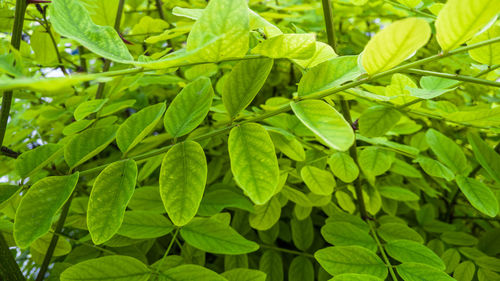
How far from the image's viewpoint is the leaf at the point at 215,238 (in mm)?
543

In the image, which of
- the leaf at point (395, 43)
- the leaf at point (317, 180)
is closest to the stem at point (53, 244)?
the leaf at point (317, 180)

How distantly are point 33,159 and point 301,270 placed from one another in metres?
0.51

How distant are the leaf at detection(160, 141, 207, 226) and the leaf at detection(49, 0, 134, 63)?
13 cm

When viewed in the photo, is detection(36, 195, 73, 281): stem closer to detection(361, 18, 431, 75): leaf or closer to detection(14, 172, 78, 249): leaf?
detection(14, 172, 78, 249): leaf

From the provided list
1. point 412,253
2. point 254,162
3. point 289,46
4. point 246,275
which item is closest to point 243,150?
point 254,162

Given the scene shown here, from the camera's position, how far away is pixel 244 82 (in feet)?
1.48

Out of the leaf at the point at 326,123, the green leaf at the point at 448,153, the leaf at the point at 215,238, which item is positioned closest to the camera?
the leaf at the point at 326,123

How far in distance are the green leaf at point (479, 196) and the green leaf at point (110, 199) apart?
0.52 m

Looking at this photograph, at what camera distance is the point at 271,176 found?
1.31 ft

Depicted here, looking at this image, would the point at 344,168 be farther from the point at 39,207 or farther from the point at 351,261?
the point at 39,207

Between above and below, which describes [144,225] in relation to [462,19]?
below

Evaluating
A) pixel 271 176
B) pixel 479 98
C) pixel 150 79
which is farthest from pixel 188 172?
pixel 479 98

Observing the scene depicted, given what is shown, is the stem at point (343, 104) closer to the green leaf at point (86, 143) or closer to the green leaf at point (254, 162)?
the green leaf at point (254, 162)

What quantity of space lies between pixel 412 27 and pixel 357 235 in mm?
419
